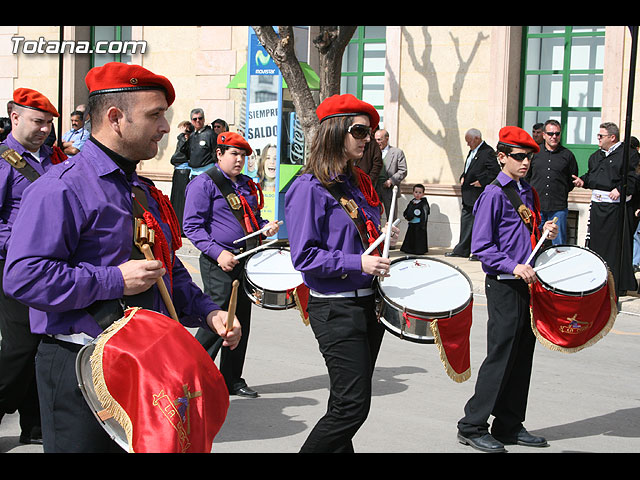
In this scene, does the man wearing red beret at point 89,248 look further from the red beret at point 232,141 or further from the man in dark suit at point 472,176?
the man in dark suit at point 472,176

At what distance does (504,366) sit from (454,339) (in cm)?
115

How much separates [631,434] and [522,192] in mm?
1800

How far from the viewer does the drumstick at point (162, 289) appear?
319 centimetres

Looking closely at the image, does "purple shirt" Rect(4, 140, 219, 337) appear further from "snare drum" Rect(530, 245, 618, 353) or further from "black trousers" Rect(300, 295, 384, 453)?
"snare drum" Rect(530, 245, 618, 353)

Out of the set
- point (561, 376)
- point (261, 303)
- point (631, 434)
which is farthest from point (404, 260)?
point (561, 376)

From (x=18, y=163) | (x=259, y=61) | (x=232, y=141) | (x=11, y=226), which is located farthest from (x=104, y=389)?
(x=259, y=61)

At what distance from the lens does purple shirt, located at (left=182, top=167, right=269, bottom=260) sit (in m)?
7.09

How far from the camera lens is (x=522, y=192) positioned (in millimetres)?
6055

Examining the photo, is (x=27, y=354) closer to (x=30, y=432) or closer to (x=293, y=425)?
(x=30, y=432)

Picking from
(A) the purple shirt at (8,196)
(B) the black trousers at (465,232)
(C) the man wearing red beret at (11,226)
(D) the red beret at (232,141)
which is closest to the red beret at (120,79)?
(C) the man wearing red beret at (11,226)

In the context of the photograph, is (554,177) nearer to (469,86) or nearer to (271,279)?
(469,86)

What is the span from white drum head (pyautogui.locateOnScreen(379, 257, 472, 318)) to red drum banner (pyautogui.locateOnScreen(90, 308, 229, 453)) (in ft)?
5.86

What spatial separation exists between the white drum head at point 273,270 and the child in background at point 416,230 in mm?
8434

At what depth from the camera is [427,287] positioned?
16.0 feet
